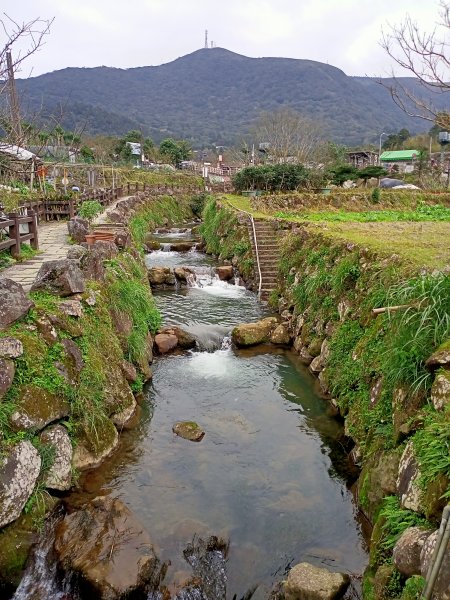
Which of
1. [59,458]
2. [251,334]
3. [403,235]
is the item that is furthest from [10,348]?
[403,235]

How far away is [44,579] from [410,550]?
430 centimetres

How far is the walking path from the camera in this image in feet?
39.3

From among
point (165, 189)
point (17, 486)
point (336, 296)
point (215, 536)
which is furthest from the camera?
point (165, 189)

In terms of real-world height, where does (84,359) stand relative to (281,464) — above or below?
above

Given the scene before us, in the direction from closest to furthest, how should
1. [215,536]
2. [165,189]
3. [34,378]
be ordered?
[215,536] < [34,378] < [165,189]

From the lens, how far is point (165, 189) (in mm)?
50312

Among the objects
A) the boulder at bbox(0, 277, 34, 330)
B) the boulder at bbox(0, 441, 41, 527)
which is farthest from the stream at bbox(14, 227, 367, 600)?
the boulder at bbox(0, 277, 34, 330)

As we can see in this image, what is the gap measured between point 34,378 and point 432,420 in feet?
18.1

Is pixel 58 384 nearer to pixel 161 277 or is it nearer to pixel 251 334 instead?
pixel 251 334

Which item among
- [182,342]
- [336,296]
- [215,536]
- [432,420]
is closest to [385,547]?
[432,420]

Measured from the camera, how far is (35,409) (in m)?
6.95

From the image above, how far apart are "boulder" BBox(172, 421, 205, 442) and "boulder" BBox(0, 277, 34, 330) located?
138 inches

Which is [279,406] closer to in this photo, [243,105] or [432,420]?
[432,420]

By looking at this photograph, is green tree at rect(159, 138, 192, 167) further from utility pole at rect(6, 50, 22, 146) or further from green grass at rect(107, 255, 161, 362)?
utility pole at rect(6, 50, 22, 146)
